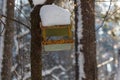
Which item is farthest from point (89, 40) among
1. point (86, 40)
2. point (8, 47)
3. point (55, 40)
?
point (8, 47)

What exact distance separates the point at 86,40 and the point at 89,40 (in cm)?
5

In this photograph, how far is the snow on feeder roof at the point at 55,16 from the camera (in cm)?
718

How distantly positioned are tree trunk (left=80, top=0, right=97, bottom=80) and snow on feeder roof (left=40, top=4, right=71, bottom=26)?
1119 millimetres

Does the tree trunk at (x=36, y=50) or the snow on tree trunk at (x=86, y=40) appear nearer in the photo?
the tree trunk at (x=36, y=50)

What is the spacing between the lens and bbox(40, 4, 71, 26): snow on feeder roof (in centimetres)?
718

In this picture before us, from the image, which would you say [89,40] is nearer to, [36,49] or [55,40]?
[55,40]

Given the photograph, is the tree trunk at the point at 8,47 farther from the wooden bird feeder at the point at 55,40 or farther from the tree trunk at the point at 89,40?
the wooden bird feeder at the point at 55,40

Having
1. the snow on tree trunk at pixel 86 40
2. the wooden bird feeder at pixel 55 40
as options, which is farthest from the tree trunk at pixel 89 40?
the wooden bird feeder at pixel 55 40

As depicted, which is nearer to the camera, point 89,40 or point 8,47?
point 89,40

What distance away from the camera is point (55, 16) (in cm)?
718

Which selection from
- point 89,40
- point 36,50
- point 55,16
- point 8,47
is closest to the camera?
point 55,16

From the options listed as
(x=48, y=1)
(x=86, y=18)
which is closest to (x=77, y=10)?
(x=86, y=18)

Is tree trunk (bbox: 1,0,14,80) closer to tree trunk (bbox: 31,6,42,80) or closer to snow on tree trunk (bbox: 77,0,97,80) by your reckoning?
snow on tree trunk (bbox: 77,0,97,80)

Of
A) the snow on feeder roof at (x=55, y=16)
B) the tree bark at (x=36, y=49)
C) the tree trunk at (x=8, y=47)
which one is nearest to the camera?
the snow on feeder roof at (x=55, y=16)
